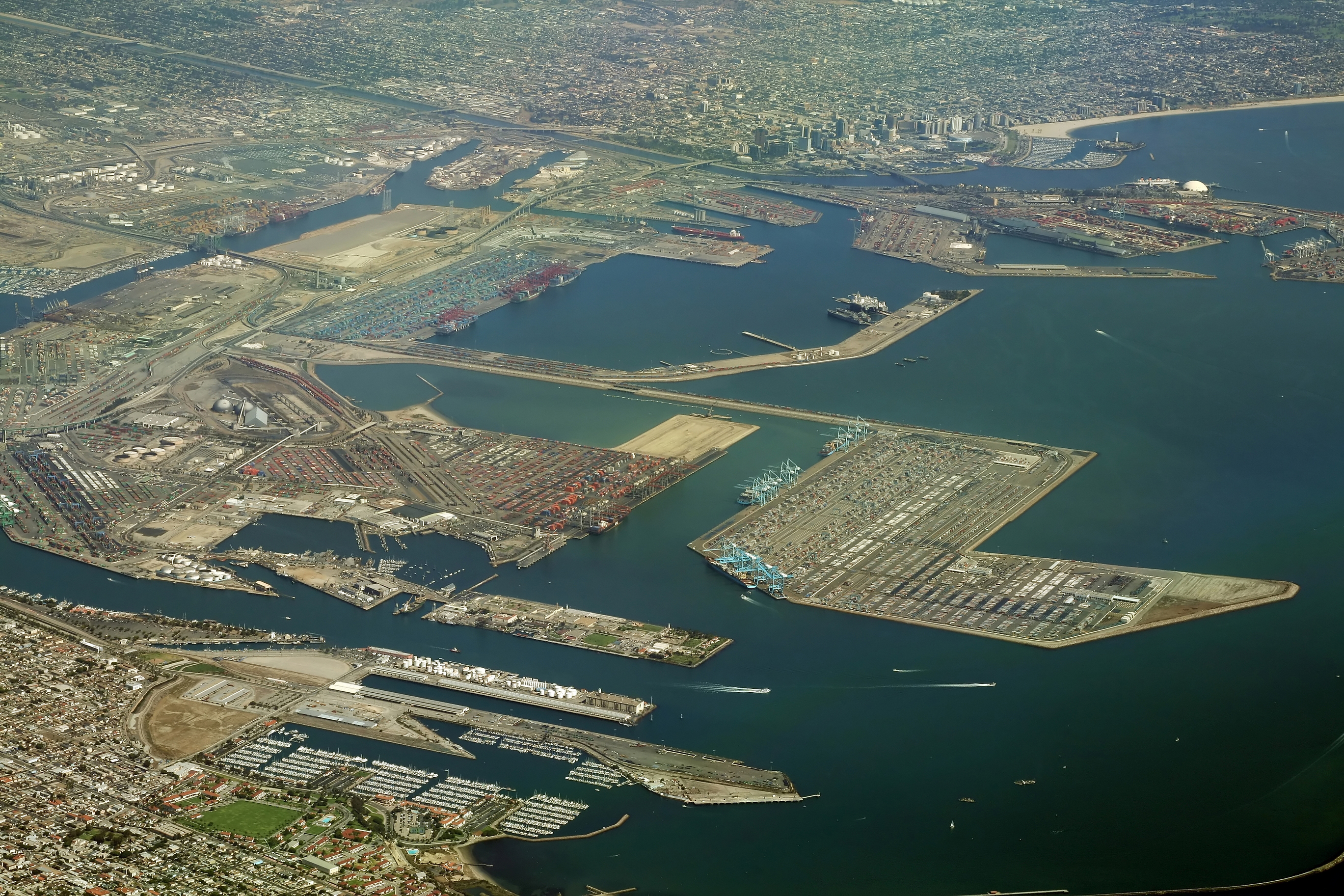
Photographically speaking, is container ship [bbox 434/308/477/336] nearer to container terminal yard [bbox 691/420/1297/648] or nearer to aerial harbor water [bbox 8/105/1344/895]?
aerial harbor water [bbox 8/105/1344/895]

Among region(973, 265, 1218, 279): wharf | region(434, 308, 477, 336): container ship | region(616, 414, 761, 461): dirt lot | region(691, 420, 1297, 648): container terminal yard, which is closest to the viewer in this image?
region(691, 420, 1297, 648): container terminal yard

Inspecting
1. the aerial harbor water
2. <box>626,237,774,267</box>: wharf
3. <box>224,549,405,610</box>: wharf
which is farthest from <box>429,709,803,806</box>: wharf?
<box>626,237,774,267</box>: wharf

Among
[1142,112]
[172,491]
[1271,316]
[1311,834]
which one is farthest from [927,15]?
[1311,834]

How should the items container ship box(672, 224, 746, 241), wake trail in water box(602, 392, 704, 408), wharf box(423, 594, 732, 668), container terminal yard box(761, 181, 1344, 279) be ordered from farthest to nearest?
container ship box(672, 224, 746, 241)
container terminal yard box(761, 181, 1344, 279)
wake trail in water box(602, 392, 704, 408)
wharf box(423, 594, 732, 668)

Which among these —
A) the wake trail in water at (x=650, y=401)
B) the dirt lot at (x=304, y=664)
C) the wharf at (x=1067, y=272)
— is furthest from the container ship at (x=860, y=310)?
the dirt lot at (x=304, y=664)

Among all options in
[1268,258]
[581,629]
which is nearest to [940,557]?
[581,629]

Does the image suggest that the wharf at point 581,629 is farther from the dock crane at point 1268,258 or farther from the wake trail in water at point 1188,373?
the dock crane at point 1268,258
